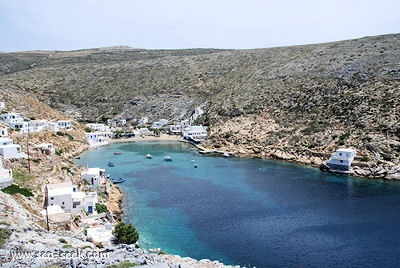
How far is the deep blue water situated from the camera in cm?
3644

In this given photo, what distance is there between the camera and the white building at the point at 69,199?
1610 inches

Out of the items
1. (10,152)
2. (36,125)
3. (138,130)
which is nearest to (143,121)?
(138,130)

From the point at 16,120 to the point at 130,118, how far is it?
51963 millimetres

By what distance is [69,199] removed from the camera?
4162 cm

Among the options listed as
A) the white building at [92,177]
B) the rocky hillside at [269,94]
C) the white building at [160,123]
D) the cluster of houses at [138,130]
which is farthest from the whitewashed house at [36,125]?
the white building at [160,123]

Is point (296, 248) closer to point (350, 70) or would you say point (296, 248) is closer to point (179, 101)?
point (350, 70)

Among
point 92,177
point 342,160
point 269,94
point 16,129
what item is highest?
point 269,94

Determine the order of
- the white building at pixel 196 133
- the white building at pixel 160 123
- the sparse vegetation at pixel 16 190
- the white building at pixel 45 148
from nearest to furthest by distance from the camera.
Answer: the sparse vegetation at pixel 16 190 < the white building at pixel 45 148 < the white building at pixel 196 133 < the white building at pixel 160 123

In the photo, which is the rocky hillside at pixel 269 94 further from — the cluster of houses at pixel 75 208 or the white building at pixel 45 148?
the cluster of houses at pixel 75 208

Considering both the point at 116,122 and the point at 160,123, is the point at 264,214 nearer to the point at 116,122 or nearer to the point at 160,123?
the point at 160,123

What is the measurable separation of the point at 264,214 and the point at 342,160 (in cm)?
2877

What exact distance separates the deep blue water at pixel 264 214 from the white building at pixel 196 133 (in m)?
27.9

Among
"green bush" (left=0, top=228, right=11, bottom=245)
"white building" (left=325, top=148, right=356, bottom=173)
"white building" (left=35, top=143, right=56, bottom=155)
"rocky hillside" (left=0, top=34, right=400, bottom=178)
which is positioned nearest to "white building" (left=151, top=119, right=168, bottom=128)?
"rocky hillside" (left=0, top=34, right=400, bottom=178)

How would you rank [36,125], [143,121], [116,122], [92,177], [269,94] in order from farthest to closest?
[143,121], [116,122], [269,94], [36,125], [92,177]
